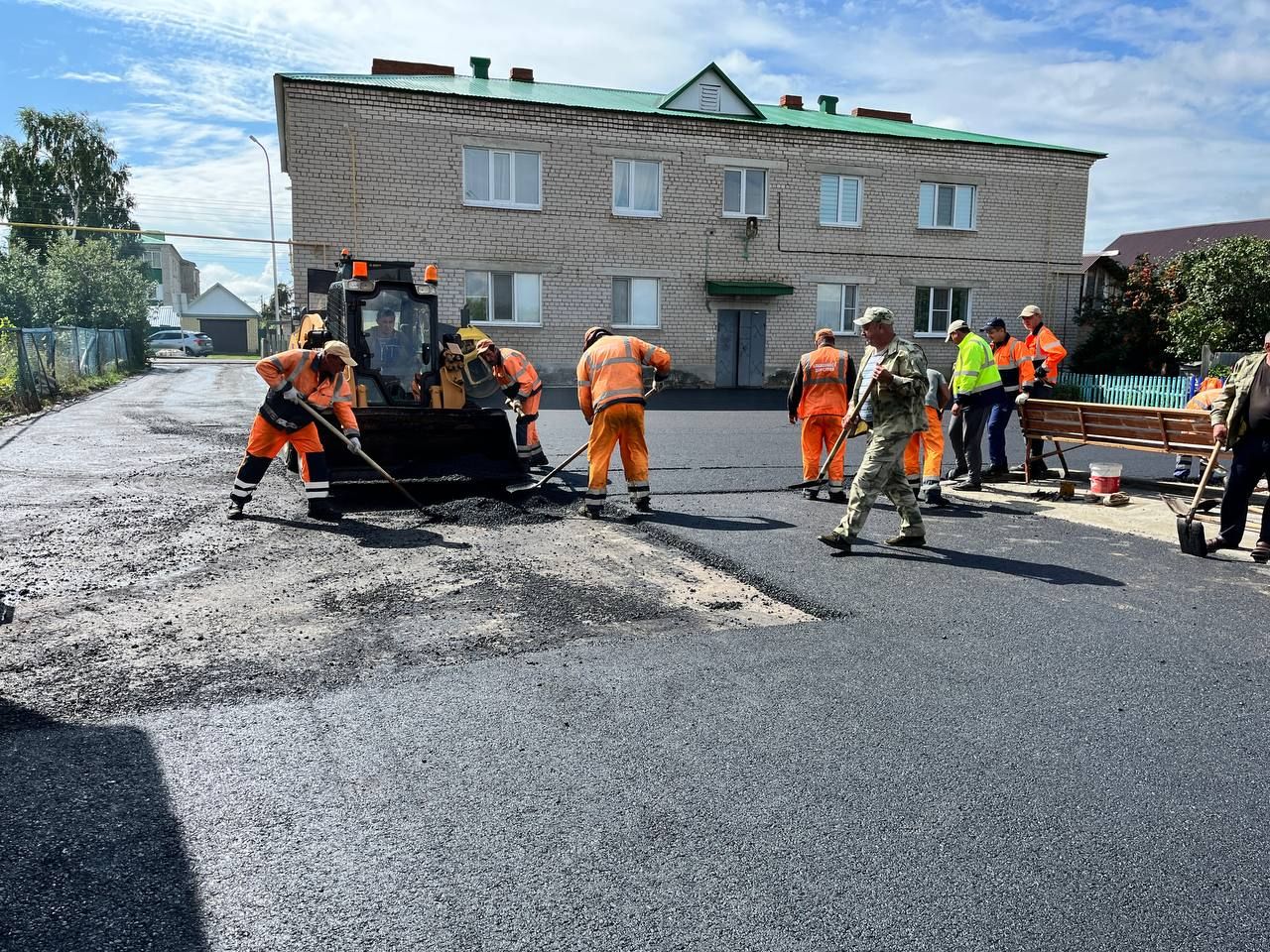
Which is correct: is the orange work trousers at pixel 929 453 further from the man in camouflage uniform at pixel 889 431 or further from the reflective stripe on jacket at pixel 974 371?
the man in camouflage uniform at pixel 889 431

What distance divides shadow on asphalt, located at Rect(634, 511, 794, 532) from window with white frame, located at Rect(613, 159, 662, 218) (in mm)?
16577

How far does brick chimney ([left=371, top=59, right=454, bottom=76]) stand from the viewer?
2472cm

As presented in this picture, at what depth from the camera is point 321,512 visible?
8039 millimetres

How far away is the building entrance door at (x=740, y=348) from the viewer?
81.8 ft

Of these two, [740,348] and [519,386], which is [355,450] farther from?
[740,348]

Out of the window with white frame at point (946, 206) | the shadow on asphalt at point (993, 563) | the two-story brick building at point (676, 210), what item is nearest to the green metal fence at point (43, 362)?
the two-story brick building at point (676, 210)

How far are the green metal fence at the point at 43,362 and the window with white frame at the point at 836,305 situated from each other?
1804 centimetres

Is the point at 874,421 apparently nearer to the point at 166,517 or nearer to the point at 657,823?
the point at 657,823

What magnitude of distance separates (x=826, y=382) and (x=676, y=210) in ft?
52.7

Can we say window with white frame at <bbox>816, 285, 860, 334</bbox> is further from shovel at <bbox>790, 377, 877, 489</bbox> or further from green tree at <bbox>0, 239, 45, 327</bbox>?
green tree at <bbox>0, 239, 45, 327</bbox>

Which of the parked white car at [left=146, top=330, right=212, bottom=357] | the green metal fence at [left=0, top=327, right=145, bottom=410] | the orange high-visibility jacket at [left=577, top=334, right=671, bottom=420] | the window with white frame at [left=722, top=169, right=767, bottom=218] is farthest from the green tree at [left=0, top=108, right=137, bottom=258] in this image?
the orange high-visibility jacket at [left=577, top=334, right=671, bottom=420]

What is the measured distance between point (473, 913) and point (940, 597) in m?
4.00

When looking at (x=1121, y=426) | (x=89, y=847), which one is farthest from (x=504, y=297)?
(x=89, y=847)

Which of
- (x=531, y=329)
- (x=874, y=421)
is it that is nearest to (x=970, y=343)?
(x=874, y=421)
